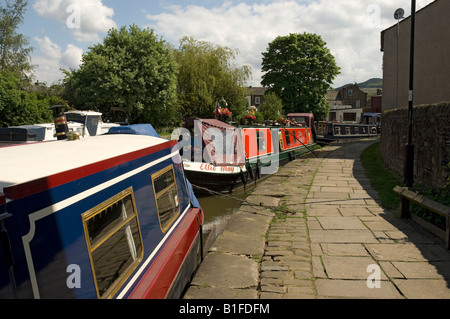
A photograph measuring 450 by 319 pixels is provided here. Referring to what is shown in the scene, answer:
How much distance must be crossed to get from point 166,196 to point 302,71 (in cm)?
3786

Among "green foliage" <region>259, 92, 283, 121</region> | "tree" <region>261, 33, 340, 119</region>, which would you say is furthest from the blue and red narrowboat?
"tree" <region>261, 33, 340, 119</region>

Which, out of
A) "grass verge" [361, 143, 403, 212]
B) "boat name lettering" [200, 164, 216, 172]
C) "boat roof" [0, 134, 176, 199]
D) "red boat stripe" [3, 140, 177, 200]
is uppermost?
"boat roof" [0, 134, 176, 199]

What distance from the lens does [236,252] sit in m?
4.93

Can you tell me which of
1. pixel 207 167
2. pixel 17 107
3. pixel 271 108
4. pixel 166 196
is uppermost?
pixel 17 107

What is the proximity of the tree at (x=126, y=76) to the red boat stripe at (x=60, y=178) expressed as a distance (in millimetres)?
21215

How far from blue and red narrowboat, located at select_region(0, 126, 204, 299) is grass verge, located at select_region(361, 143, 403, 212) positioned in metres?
5.33

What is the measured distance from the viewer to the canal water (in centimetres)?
817

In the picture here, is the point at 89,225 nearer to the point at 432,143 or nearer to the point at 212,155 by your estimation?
the point at 432,143

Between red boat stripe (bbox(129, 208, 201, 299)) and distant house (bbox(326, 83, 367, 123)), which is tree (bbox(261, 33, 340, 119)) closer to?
distant house (bbox(326, 83, 367, 123))

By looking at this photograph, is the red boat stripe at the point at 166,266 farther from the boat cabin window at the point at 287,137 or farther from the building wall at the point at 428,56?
the building wall at the point at 428,56

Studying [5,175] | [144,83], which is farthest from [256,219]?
[144,83]

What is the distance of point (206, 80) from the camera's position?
95.2ft

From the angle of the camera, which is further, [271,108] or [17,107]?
[271,108]

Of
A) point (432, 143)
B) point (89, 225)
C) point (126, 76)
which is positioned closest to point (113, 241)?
point (89, 225)
